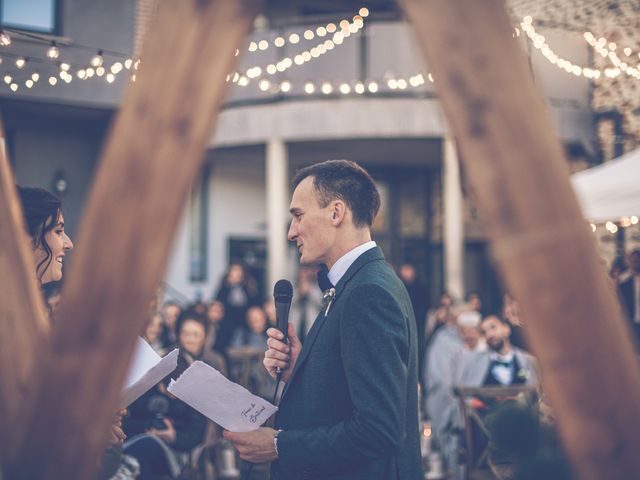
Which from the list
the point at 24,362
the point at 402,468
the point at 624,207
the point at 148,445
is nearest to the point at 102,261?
the point at 24,362

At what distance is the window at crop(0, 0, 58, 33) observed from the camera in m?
14.0

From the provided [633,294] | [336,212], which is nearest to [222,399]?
[336,212]

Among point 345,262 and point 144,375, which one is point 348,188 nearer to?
point 345,262

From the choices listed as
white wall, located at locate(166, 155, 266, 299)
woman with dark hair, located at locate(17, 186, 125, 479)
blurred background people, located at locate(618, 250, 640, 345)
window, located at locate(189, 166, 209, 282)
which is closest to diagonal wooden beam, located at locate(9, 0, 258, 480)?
woman with dark hair, located at locate(17, 186, 125, 479)

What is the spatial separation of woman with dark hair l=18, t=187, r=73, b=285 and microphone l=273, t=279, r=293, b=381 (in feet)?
2.74

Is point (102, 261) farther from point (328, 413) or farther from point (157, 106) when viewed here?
point (328, 413)

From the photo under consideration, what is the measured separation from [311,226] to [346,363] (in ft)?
1.82

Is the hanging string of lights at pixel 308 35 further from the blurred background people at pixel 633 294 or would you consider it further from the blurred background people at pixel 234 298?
the blurred background people at pixel 633 294

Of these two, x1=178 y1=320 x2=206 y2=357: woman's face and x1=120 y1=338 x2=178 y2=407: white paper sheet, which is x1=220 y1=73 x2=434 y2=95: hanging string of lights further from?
x1=120 y1=338 x2=178 y2=407: white paper sheet

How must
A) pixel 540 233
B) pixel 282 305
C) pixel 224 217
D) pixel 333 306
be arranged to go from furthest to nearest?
pixel 224 217
pixel 282 305
pixel 333 306
pixel 540 233

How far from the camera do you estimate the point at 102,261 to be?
1784 mm

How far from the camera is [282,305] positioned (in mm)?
3281

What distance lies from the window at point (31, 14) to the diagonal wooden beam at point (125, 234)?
13276mm

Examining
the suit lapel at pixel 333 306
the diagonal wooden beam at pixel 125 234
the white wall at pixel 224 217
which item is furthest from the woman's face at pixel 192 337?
the white wall at pixel 224 217
